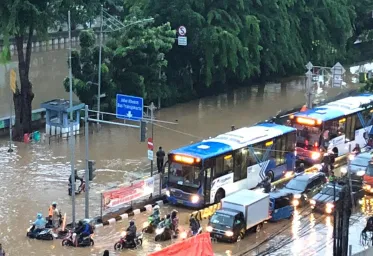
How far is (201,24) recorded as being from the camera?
49.4 metres

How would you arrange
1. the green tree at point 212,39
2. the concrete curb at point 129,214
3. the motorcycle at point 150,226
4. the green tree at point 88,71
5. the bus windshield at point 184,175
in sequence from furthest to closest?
the green tree at point 212,39, the green tree at point 88,71, the bus windshield at point 184,175, the concrete curb at point 129,214, the motorcycle at point 150,226

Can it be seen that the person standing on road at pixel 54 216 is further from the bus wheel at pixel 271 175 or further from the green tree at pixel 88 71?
the green tree at pixel 88 71

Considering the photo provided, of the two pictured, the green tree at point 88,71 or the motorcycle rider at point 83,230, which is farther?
the green tree at point 88,71

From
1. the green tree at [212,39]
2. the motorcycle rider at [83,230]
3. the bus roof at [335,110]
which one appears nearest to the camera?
the motorcycle rider at [83,230]

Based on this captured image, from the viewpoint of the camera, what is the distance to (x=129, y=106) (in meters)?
33.3

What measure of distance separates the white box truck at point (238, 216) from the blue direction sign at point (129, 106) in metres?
8.07

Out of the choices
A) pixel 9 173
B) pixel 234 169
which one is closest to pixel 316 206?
pixel 234 169

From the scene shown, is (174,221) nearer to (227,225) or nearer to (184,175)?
(227,225)

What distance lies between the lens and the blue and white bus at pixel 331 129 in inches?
1403

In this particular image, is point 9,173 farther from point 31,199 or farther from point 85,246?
point 85,246

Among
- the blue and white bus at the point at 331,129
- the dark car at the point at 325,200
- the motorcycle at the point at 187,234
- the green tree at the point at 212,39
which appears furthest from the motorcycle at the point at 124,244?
the green tree at the point at 212,39

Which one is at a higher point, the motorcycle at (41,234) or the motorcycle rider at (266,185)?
the motorcycle rider at (266,185)

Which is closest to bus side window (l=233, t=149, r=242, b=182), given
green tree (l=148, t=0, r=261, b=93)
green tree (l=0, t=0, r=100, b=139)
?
green tree (l=0, t=0, r=100, b=139)

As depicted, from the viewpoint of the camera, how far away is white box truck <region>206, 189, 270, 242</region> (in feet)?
83.1
